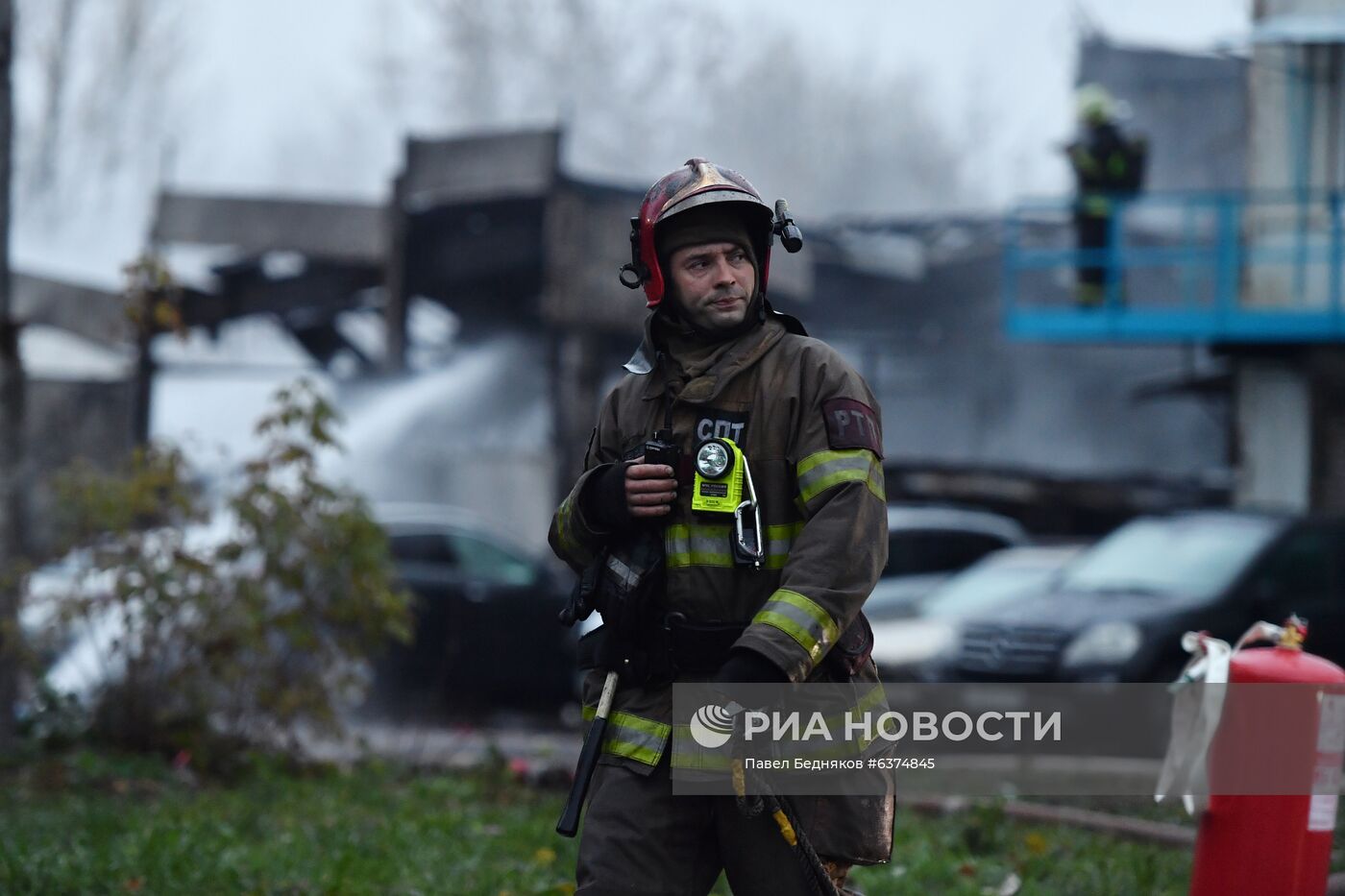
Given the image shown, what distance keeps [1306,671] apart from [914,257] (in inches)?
684

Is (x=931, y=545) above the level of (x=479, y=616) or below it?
above

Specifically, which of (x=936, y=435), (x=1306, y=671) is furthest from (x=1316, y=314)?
(x=1306, y=671)

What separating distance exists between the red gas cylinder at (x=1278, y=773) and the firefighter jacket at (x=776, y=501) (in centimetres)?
133

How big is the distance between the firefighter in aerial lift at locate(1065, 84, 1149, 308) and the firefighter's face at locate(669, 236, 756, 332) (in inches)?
481

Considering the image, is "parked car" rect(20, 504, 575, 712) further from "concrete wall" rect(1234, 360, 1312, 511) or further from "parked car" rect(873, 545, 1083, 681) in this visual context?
"concrete wall" rect(1234, 360, 1312, 511)

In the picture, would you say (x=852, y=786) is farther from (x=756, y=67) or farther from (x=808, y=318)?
(x=756, y=67)

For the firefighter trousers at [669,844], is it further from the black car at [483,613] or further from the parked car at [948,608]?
the black car at [483,613]

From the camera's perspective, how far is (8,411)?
7.79 meters

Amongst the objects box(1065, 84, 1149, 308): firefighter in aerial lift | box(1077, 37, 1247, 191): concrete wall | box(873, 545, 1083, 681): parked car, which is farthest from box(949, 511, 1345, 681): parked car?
box(1077, 37, 1247, 191): concrete wall

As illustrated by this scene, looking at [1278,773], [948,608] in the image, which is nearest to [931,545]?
[948,608]

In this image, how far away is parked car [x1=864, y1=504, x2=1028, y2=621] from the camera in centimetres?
1305

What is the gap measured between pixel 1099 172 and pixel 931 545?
14.4ft

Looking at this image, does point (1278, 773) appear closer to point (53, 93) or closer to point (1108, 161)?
point (1108, 161)

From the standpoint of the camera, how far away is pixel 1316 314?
13.6 meters
